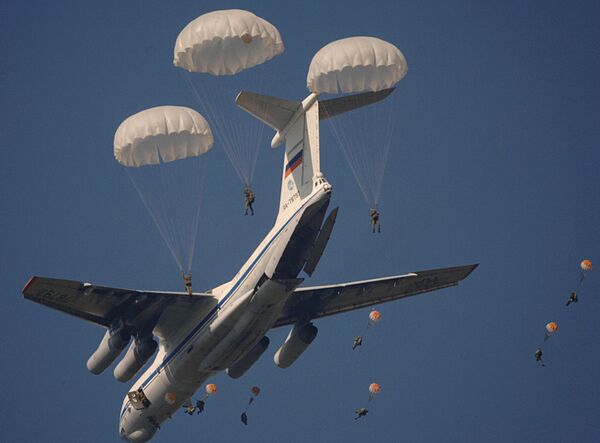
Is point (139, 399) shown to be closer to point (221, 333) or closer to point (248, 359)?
point (248, 359)

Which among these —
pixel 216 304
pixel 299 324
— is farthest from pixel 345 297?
pixel 216 304

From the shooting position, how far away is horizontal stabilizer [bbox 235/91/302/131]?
3644 centimetres

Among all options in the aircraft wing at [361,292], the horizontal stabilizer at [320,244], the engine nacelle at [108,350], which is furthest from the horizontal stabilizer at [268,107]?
the engine nacelle at [108,350]

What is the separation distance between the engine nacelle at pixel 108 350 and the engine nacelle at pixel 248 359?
382cm

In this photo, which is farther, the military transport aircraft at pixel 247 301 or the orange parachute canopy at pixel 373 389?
the orange parachute canopy at pixel 373 389

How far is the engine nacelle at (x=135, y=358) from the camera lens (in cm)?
3819

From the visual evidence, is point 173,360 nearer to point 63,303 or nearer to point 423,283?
point 63,303

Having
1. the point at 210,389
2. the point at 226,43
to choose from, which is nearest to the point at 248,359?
the point at 210,389

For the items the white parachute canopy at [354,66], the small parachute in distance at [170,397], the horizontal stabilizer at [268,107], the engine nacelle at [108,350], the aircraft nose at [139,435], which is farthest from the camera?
the aircraft nose at [139,435]

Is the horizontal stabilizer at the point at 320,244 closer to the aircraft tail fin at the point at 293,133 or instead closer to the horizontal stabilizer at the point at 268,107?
the aircraft tail fin at the point at 293,133

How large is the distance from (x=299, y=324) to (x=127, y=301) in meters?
6.35

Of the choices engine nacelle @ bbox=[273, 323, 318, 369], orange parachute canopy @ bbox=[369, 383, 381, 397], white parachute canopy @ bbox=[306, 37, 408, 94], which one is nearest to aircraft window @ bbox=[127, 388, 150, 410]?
engine nacelle @ bbox=[273, 323, 318, 369]

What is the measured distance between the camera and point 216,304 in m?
37.4

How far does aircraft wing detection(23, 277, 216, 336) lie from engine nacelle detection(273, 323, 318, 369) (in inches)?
149
